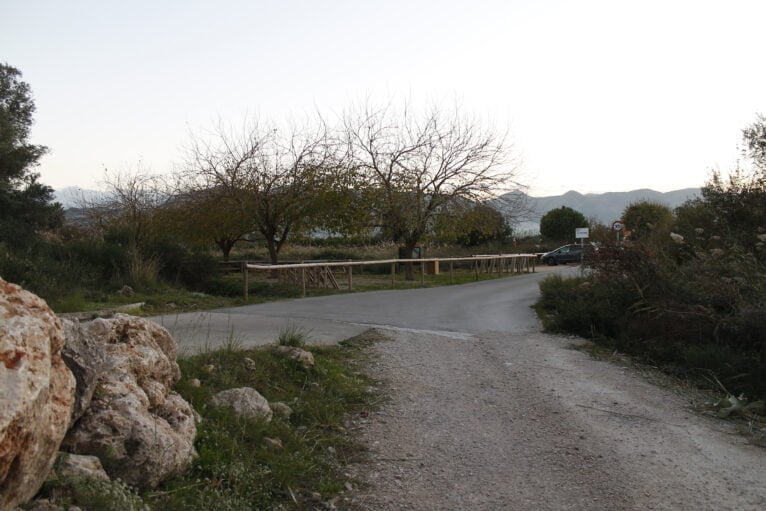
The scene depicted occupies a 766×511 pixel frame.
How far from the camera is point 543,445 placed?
5863 mm

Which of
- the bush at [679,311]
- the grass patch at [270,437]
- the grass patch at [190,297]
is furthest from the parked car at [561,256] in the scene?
the grass patch at [270,437]

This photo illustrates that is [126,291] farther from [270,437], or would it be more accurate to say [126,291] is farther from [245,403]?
[270,437]

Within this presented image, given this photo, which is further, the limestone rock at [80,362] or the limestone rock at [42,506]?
the limestone rock at [80,362]

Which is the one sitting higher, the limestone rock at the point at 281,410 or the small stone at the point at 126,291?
the small stone at the point at 126,291

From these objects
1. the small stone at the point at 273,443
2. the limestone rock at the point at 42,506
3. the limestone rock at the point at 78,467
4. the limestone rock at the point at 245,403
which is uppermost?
the limestone rock at the point at 78,467

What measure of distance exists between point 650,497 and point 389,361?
4.63 metres

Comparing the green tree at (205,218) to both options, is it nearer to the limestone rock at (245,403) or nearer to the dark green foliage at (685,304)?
the dark green foliage at (685,304)

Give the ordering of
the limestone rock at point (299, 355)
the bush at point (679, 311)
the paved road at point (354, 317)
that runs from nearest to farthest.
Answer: the limestone rock at point (299, 355)
the bush at point (679, 311)
the paved road at point (354, 317)

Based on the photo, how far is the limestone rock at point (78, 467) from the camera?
356 centimetres

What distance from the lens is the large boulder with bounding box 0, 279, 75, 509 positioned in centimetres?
297

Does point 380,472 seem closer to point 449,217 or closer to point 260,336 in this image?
point 260,336

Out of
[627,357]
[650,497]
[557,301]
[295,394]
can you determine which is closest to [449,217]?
[557,301]

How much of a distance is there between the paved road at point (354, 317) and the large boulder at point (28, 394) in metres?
4.21

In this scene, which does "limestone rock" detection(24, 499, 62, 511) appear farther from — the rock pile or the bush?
the bush
